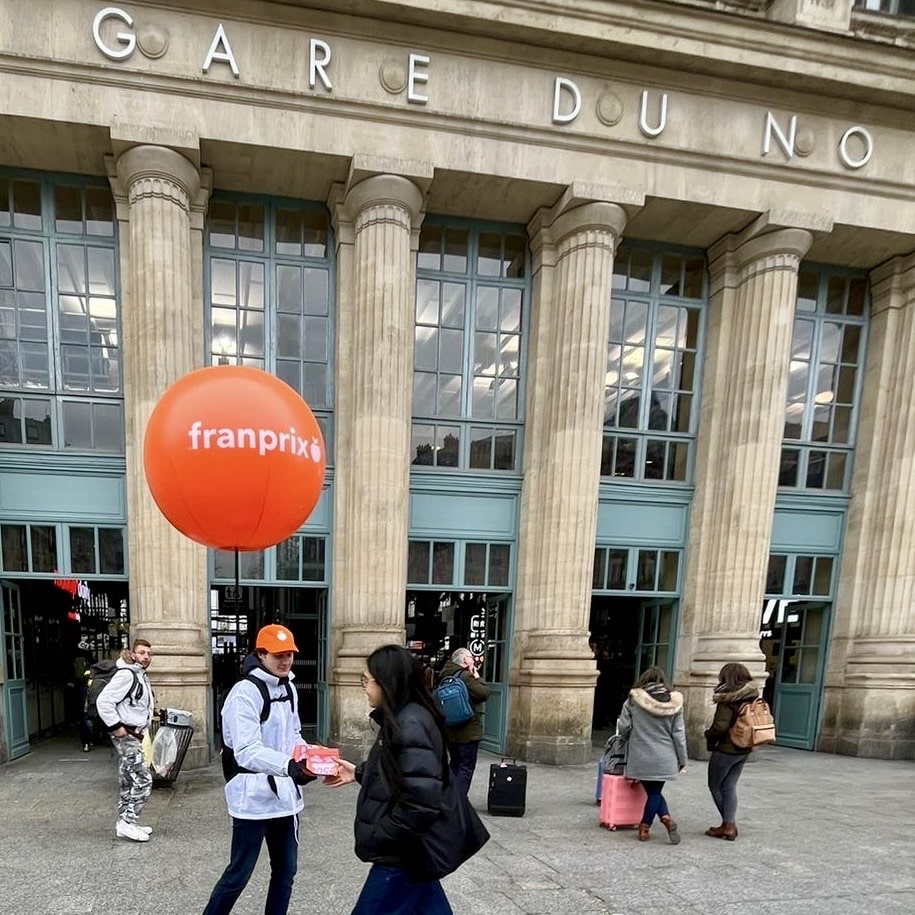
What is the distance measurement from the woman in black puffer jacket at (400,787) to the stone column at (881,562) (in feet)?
33.1

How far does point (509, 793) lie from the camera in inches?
227

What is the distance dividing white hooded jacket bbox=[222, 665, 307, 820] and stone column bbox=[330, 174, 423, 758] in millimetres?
4820

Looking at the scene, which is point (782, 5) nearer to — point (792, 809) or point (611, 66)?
point (611, 66)

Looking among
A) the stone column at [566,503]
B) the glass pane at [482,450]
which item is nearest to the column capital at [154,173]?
the stone column at [566,503]

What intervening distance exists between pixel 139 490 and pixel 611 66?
8572 mm

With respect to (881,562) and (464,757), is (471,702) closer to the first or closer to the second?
(464,757)

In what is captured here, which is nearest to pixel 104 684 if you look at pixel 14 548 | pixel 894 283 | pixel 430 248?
pixel 14 548

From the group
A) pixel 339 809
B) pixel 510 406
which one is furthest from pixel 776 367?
pixel 339 809

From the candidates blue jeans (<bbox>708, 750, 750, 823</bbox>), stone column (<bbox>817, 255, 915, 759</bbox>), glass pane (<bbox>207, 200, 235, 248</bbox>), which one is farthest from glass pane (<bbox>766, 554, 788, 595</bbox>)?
glass pane (<bbox>207, 200, 235, 248</bbox>)

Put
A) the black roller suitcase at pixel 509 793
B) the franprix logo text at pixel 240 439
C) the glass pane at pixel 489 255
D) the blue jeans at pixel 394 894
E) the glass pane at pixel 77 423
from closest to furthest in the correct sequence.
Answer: the blue jeans at pixel 394 894 < the franprix logo text at pixel 240 439 < the black roller suitcase at pixel 509 793 < the glass pane at pixel 77 423 < the glass pane at pixel 489 255

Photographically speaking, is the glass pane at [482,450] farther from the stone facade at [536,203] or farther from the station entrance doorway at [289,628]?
the station entrance doorway at [289,628]

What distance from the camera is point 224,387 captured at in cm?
341

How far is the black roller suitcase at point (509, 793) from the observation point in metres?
5.75

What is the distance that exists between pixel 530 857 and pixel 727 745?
1939 millimetres
